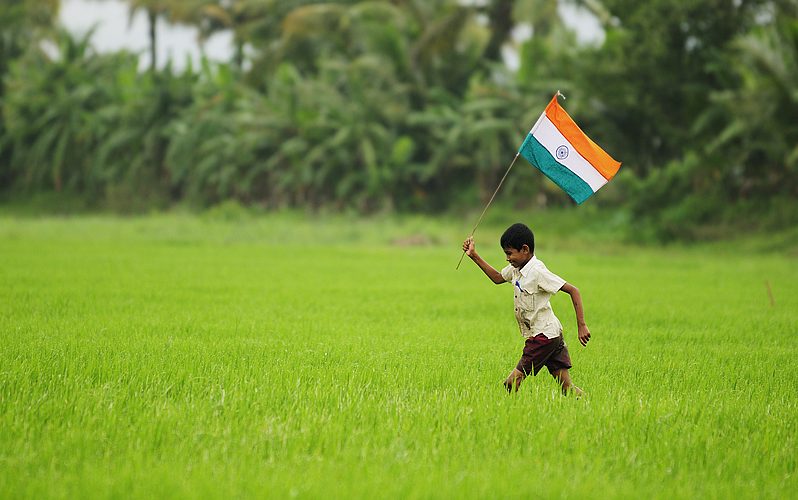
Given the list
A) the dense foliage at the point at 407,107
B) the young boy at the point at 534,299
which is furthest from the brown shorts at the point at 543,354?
the dense foliage at the point at 407,107

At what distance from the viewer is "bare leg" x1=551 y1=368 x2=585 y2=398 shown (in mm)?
4949

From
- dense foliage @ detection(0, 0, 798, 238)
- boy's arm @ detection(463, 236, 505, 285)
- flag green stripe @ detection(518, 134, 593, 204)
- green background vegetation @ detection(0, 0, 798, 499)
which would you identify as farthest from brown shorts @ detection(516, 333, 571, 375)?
dense foliage @ detection(0, 0, 798, 238)

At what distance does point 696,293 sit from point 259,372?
7623mm

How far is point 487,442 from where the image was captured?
3.92 m

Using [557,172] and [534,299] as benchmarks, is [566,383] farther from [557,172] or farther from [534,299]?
[557,172]

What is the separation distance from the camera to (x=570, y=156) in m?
5.51

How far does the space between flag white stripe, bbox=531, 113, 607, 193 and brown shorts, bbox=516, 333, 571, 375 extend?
1.24m

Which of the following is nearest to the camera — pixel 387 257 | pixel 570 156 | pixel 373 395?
pixel 373 395

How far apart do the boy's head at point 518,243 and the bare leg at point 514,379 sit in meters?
0.67

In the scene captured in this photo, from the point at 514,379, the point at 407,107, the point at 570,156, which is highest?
the point at 407,107

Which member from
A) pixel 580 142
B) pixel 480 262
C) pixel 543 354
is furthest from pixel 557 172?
pixel 543 354

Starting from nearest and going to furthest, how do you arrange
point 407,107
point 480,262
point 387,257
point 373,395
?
point 373,395 → point 480,262 → point 387,257 → point 407,107

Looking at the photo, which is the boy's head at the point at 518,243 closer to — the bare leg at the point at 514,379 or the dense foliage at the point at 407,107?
the bare leg at the point at 514,379

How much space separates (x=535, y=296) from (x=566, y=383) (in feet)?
1.99
